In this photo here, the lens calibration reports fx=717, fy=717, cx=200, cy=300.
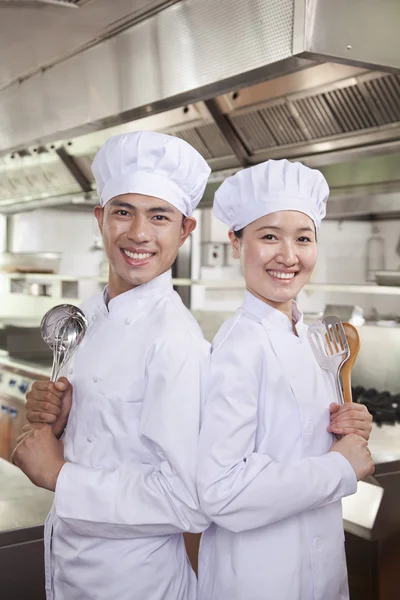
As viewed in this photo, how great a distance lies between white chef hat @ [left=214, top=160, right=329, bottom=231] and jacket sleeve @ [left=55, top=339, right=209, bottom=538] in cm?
26

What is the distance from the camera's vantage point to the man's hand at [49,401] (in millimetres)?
1241

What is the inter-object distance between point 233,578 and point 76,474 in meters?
0.32

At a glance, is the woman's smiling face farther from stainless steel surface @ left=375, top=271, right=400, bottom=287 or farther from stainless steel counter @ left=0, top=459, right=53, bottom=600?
stainless steel surface @ left=375, top=271, right=400, bottom=287

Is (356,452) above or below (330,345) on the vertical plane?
below

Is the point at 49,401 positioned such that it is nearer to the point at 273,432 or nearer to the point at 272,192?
the point at 273,432

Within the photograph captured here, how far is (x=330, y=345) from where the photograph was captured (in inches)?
49.4

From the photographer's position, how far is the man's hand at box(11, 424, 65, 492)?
1179mm

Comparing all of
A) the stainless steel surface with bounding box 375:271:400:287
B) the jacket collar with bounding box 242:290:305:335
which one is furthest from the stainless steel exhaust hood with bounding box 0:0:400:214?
the jacket collar with bounding box 242:290:305:335

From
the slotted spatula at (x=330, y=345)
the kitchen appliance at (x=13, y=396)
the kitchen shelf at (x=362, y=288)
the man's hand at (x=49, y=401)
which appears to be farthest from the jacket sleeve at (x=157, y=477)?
the kitchen appliance at (x=13, y=396)

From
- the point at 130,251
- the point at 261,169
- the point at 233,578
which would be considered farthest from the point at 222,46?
the point at 233,578

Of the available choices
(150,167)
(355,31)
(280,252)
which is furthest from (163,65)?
(280,252)

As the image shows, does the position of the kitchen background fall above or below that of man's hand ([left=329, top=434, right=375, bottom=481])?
above

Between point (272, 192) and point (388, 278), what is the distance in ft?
5.98

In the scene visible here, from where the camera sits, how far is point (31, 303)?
5066 mm
